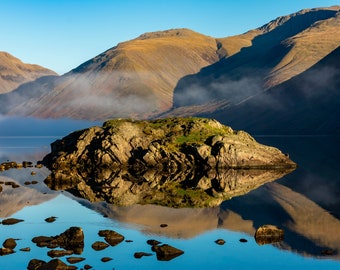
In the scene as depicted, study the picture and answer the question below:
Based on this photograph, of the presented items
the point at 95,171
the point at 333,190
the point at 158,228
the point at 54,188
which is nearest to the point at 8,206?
the point at 54,188

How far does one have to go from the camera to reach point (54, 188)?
2921 inches

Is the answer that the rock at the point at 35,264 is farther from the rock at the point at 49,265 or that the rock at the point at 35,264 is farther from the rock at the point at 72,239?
the rock at the point at 72,239

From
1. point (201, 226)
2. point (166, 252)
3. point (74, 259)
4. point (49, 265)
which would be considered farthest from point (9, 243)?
point (201, 226)

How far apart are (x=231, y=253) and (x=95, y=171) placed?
197 ft

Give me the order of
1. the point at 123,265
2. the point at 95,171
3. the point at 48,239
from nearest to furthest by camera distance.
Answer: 1. the point at 123,265
2. the point at 48,239
3. the point at 95,171

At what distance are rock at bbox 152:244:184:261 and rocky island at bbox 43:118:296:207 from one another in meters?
36.8

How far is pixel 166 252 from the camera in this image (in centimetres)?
3650

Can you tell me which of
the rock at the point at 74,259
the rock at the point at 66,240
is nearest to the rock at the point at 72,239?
the rock at the point at 66,240

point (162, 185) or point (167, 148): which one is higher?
point (167, 148)

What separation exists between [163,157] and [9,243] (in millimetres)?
62689

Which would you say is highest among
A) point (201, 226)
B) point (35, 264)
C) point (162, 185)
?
point (35, 264)

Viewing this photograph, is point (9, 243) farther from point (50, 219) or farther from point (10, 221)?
point (50, 219)

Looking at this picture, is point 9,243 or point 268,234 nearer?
point 9,243

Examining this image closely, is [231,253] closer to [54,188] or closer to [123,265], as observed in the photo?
[123,265]
